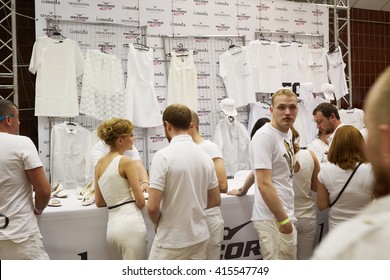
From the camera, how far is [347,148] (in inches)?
91.0

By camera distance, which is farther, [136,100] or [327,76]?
[327,76]

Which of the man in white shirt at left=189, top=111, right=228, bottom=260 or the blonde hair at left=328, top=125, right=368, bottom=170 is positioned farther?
the man in white shirt at left=189, top=111, right=228, bottom=260

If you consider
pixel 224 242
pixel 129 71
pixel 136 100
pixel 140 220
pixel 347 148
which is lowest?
pixel 224 242

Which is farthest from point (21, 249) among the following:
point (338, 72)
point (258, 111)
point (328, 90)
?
point (338, 72)

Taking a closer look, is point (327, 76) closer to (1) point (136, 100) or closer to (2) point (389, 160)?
(1) point (136, 100)

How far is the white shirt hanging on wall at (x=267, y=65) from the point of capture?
18.2 ft

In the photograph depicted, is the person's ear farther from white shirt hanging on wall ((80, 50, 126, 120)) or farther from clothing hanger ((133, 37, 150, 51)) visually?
clothing hanger ((133, 37, 150, 51))

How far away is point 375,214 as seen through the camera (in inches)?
22.8

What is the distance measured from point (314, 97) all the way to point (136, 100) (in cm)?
262

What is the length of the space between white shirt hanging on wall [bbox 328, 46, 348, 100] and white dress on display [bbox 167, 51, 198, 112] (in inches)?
84.4

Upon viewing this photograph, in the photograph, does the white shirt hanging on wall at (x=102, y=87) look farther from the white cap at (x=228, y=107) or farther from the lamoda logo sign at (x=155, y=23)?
the white cap at (x=228, y=107)

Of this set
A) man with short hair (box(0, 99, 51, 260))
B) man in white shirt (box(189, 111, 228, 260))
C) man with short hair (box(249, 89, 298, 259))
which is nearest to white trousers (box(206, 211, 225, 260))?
man in white shirt (box(189, 111, 228, 260))

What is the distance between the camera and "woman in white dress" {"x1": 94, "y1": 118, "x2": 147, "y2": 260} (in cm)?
221
